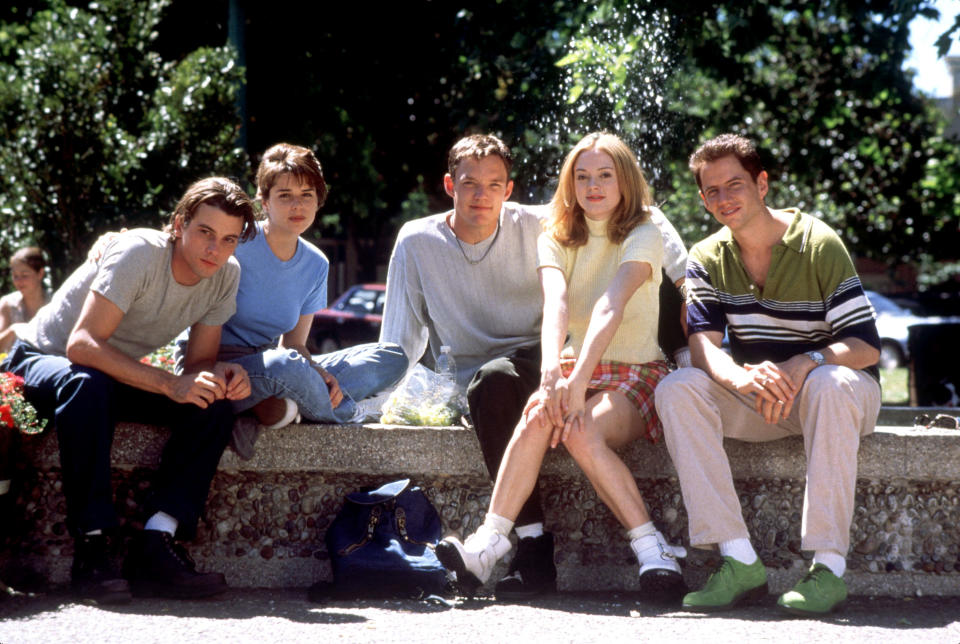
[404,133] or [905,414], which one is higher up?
[404,133]

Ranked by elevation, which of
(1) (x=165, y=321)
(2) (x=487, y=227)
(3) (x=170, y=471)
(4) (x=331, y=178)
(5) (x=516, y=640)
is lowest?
(5) (x=516, y=640)

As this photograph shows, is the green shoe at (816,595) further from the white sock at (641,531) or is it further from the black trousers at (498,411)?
the black trousers at (498,411)

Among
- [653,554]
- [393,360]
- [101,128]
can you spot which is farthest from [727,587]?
[101,128]

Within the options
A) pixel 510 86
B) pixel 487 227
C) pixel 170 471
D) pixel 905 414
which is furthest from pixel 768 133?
pixel 170 471

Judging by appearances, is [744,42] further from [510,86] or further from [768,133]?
[768,133]

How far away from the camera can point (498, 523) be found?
3836mm

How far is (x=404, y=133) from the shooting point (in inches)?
524

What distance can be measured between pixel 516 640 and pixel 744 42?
7.90 meters

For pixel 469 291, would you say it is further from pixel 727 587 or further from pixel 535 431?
pixel 727 587

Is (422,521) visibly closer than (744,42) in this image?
Yes

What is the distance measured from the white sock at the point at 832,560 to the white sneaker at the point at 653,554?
18.6 inches

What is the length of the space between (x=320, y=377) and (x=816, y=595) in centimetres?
191

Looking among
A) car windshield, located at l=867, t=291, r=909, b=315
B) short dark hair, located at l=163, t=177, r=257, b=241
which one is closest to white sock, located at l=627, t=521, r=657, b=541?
short dark hair, located at l=163, t=177, r=257, b=241

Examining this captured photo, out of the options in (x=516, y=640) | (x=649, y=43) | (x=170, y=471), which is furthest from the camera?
(x=649, y=43)
